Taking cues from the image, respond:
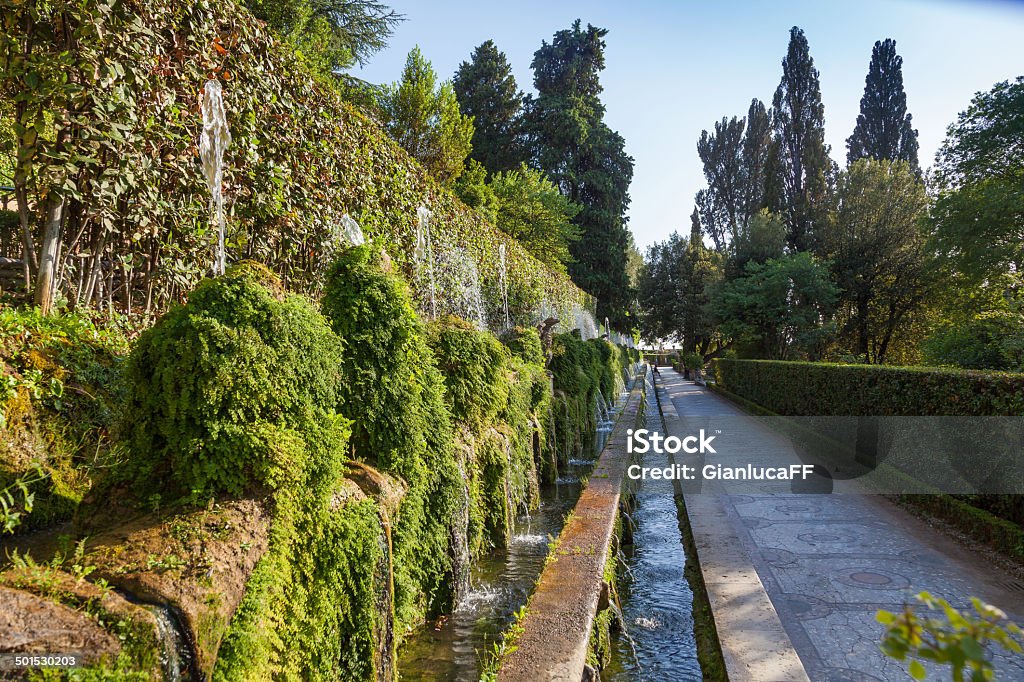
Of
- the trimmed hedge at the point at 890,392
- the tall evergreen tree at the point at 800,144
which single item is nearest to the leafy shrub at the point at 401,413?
the trimmed hedge at the point at 890,392

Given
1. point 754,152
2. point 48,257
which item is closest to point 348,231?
point 48,257

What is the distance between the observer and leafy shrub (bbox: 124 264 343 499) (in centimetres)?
238

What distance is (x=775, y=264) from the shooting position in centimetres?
2523

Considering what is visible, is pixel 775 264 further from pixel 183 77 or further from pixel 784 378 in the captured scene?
pixel 183 77

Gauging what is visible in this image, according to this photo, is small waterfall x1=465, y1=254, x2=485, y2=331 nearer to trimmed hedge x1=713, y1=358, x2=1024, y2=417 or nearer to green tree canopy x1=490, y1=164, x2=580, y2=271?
trimmed hedge x1=713, y1=358, x2=1024, y2=417

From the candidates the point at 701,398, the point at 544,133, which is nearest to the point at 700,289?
the point at 544,133

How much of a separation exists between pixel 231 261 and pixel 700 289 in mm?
43004

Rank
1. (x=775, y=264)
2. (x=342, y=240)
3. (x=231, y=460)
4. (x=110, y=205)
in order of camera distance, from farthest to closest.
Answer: (x=775, y=264), (x=342, y=240), (x=110, y=205), (x=231, y=460)

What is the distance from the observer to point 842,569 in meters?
4.70

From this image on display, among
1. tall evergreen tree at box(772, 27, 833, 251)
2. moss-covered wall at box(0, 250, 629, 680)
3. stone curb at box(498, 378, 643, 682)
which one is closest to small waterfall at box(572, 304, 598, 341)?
tall evergreen tree at box(772, 27, 833, 251)

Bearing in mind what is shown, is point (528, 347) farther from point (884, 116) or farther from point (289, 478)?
point (884, 116)

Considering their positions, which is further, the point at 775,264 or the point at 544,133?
the point at 544,133

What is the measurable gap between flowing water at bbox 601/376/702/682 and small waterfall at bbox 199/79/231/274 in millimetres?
3993

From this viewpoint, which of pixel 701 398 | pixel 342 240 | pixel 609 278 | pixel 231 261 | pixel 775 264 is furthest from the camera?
pixel 609 278
